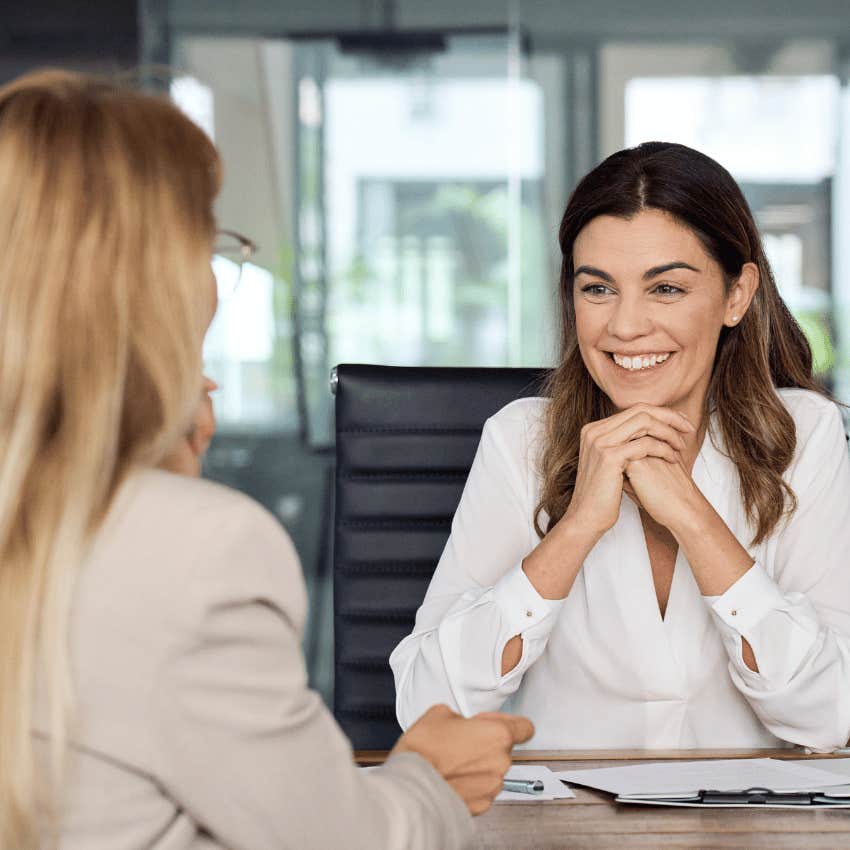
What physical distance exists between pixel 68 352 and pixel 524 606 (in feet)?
3.13

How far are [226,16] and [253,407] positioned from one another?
1370 millimetres

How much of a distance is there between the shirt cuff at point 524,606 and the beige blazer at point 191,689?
2.67ft

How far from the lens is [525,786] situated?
122 cm

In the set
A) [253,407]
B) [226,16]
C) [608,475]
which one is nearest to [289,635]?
[608,475]

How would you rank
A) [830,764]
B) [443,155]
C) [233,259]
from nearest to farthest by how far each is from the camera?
[233,259] → [830,764] → [443,155]

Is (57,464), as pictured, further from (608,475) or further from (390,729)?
(390,729)

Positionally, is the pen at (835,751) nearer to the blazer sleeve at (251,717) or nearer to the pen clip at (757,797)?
the pen clip at (757,797)

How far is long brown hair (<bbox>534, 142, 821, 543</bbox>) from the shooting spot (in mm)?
1742

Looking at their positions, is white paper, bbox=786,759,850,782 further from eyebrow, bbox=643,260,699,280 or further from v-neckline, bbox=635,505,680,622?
eyebrow, bbox=643,260,699,280

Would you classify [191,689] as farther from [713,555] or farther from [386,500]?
[386,500]

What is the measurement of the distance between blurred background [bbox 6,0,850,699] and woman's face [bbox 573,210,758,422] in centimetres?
253

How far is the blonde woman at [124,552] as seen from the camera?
73cm

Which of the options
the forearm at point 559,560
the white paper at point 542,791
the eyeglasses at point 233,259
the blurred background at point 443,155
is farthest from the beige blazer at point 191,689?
the blurred background at point 443,155

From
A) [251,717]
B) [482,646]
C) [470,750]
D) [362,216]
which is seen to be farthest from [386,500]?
[362,216]
